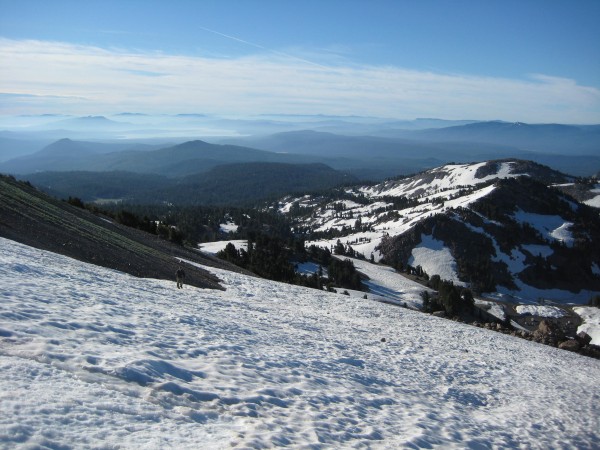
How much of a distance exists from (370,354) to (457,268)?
10776cm

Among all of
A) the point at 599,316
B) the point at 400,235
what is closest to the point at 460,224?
the point at 400,235

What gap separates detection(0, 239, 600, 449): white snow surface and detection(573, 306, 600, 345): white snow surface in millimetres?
55652

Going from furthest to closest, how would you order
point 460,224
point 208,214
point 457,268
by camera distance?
point 208,214
point 460,224
point 457,268

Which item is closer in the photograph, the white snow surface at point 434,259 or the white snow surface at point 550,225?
the white snow surface at point 434,259

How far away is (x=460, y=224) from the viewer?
13362 centimetres

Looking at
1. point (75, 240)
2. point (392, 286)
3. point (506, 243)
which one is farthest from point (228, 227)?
point (75, 240)

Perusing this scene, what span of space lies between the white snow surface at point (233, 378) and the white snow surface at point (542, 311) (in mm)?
63965

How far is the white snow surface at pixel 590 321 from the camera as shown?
6846 cm

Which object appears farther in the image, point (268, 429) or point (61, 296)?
point (61, 296)

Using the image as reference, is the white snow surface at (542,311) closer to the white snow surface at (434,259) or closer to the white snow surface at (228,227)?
the white snow surface at (434,259)

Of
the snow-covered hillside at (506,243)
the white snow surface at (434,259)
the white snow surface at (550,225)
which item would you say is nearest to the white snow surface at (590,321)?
the snow-covered hillside at (506,243)

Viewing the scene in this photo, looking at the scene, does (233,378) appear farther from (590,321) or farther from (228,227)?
(228,227)

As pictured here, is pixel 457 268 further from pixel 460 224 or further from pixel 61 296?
pixel 61 296

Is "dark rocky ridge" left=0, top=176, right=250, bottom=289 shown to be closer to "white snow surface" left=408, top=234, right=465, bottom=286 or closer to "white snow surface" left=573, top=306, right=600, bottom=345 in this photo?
"white snow surface" left=573, top=306, right=600, bottom=345
